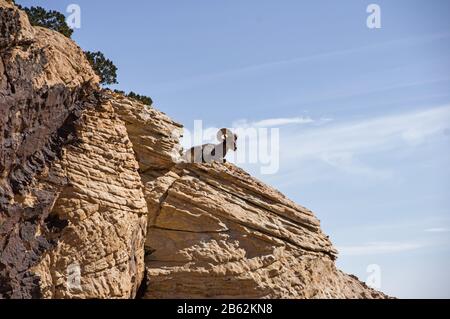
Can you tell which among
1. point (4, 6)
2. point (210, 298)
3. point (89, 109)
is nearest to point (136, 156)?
point (89, 109)

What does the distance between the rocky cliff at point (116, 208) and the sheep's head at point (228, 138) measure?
1.26 metres

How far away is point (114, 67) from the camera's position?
3844 cm

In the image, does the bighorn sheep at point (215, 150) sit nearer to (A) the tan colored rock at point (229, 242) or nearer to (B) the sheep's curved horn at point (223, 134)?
(B) the sheep's curved horn at point (223, 134)

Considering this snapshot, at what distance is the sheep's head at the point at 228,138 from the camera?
33.2 m

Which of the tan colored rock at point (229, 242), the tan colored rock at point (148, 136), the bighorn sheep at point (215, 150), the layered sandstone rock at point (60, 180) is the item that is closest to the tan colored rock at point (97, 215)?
the layered sandstone rock at point (60, 180)

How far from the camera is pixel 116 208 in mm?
25344

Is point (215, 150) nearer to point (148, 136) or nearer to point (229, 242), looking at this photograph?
point (148, 136)

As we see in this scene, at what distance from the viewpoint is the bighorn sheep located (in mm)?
31266

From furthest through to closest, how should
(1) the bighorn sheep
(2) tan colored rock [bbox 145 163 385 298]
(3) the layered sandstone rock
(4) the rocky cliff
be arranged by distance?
(1) the bighorn sheep → (2) tan colored rock [bbox 145 163 385 298] → (4) the rocky cliff → (3) the layered sandstone rock

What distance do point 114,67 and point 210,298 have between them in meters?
17.0

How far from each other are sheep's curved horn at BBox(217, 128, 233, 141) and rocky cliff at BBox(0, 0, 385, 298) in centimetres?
166

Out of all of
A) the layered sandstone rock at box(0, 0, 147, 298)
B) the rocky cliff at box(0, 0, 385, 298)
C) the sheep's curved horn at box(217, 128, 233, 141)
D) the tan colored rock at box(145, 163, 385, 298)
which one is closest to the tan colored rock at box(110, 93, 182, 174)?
the rocky cliff at box(0, 0, 385, 298)

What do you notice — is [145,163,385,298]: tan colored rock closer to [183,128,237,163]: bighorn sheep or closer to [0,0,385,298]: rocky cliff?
[0,0,385,298]: rocky cliff

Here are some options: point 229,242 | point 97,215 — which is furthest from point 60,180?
point 229,242
